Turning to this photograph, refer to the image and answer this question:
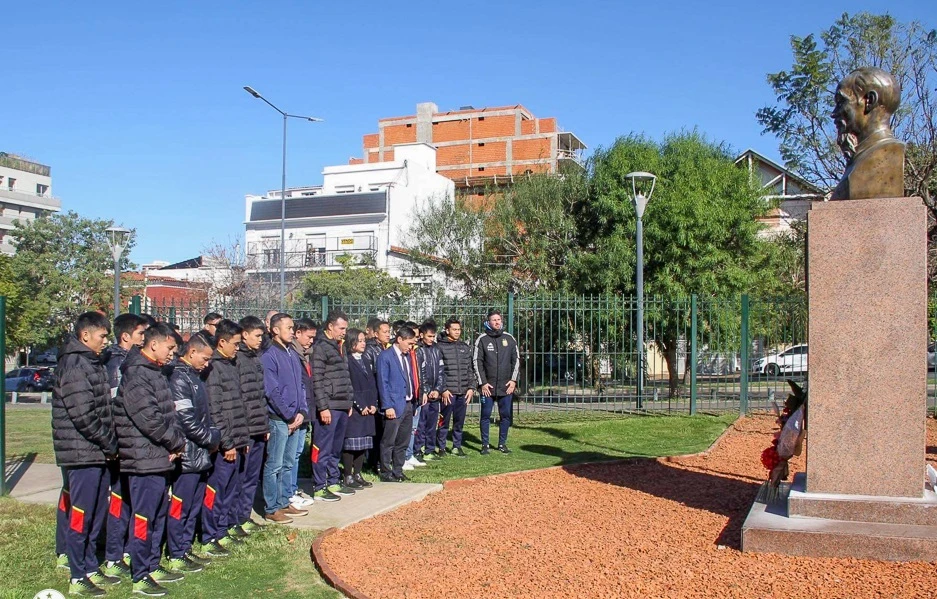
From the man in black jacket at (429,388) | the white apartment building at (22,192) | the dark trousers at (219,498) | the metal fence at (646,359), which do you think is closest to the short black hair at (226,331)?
the dark trousers at (219,498)

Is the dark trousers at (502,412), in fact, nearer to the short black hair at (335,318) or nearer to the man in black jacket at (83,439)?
the short black hair at (335,318)

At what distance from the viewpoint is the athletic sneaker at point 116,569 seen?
6.19 m

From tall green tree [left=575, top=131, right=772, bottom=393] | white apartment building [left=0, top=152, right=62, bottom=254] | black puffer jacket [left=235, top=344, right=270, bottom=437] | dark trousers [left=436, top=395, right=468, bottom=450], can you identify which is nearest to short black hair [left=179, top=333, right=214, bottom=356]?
black puffer jacket [left=235, top=344, right=270, bottom=437]

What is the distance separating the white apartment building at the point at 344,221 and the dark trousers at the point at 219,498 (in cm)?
3723

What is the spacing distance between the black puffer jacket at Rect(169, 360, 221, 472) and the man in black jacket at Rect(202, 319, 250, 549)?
0.32 metres

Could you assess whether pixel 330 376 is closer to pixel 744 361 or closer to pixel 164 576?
pixel 164 576

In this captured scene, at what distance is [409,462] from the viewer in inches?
438

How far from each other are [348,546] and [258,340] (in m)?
2.08

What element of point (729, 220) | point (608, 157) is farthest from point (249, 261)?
point (729, 220)

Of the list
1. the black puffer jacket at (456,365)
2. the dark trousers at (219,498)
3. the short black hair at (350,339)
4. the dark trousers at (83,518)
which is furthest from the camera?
the black puffer jacket at (456,365)

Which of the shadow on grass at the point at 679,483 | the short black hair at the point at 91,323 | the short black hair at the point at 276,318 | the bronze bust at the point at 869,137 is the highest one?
the bronze bust at the point at 869,137

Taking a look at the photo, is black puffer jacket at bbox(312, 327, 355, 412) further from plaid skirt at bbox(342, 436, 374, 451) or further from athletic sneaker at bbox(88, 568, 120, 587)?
athletic sneaker at bbox(88, 568, 120, 587)

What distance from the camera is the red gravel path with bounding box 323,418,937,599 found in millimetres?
5812

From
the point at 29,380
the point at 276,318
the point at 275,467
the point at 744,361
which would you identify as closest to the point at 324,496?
the point at 275,467
